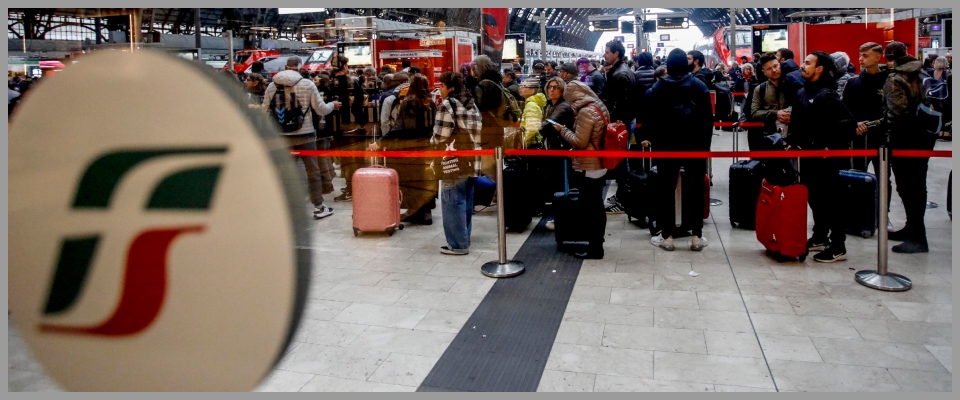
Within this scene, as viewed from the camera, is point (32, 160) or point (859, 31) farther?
point (859, 31)

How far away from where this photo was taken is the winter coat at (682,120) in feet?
20.0

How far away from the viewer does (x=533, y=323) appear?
14.6ft

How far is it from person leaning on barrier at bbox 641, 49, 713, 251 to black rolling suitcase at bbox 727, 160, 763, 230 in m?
0.83

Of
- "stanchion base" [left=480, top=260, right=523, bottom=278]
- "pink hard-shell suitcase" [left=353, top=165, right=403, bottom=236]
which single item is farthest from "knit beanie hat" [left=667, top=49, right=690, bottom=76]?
"pink hard-shell suitcase" [left=353, top=165, right=403, bottom=236]

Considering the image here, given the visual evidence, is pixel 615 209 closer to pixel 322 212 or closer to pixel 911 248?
pixel 911 248

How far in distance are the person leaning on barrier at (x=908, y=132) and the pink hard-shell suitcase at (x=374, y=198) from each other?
4479 millimetres

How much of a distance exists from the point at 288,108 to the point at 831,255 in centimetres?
554

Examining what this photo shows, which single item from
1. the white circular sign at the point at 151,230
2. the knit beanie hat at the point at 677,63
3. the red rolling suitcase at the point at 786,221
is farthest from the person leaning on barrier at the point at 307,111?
the white circular sign at the point at 151,230

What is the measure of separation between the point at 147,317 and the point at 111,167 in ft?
0.55

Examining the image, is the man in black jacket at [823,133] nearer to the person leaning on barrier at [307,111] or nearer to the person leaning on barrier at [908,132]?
the person leaning on barrier at [908,132]

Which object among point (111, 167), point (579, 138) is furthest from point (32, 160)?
point (579, 138)

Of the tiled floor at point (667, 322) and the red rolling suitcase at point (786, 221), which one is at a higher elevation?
the red rolling suitcase at point (786, 221)

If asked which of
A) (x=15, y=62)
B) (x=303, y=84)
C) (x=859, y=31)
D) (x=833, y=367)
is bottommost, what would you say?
(x=833, y=367)

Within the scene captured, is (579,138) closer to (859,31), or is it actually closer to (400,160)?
(400,160)
